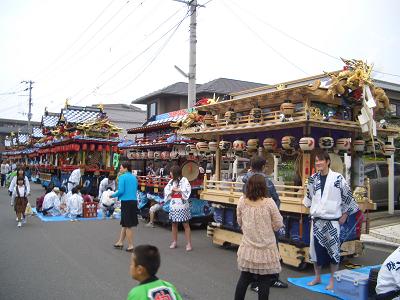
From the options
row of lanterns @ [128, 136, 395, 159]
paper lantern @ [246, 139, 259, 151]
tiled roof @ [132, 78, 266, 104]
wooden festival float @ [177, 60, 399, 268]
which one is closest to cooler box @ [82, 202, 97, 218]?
row of lanterns @ [128, 136, 395, 159]

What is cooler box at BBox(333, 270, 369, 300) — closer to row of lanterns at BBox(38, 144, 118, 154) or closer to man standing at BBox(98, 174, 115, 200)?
man standing at BBox(98, 174, 115, 200)

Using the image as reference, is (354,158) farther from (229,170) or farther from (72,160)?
(72,160)

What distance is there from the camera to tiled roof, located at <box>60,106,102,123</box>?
21.5 meters

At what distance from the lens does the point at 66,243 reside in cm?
884

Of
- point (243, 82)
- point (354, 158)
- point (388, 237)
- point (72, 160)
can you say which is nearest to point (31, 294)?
point (354, 158)

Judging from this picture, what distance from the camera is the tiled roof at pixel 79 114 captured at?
2146 centimetres

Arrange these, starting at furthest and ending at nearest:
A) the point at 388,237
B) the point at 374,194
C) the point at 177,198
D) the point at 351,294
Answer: the point at 374,194 < the point at 388,237 < the point at 177,198 < the point at 351,294

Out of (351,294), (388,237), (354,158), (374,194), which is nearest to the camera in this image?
(351,294)

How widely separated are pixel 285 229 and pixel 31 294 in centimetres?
423

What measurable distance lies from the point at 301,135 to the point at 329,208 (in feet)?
7.25

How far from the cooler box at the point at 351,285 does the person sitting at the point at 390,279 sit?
169cm

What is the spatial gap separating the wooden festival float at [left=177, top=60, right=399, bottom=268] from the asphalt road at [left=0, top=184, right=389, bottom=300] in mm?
603

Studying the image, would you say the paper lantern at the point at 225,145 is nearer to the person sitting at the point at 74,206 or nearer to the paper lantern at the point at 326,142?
the paper lantern at the point at 326,142

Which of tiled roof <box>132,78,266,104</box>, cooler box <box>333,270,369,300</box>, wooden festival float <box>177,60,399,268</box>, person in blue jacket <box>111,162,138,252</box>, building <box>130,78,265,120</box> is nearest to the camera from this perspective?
cooler box <box>333,270,369,300</box>
